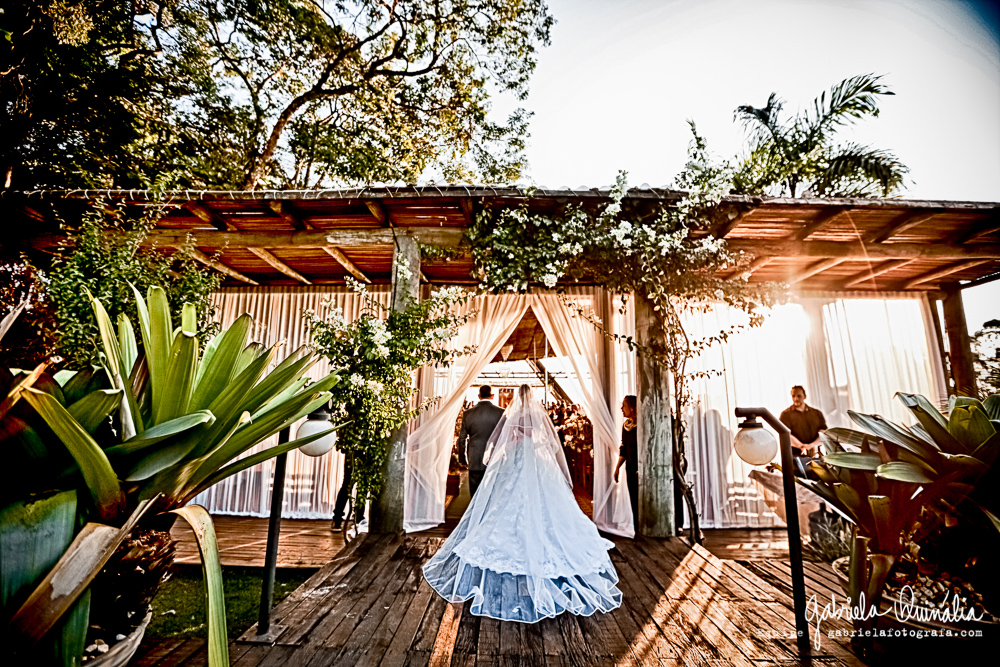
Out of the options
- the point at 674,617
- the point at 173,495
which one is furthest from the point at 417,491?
the point at 173,495

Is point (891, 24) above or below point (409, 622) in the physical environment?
above

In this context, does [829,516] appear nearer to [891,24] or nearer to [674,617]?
[674,617]

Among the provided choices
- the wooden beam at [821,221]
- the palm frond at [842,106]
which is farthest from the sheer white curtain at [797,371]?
the palm frond at [842,106]

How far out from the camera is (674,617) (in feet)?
9.73

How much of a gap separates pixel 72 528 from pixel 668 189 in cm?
494

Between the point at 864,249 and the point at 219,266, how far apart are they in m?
8.40

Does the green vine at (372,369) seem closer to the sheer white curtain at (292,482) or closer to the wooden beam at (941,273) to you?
the sheer white curtain at (292,482)

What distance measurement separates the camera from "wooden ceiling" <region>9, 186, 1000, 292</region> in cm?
433

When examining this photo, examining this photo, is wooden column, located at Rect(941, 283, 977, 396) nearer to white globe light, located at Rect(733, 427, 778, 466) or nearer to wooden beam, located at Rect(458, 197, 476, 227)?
white globe light, located at Rect(733, 427, 778, 466)

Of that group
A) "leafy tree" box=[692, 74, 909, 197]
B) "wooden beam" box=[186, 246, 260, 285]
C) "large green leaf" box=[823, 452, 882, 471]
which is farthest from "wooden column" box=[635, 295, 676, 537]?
"wooden beam" box=[186, 246, 260, 285]

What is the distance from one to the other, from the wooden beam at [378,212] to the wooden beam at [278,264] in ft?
5.67

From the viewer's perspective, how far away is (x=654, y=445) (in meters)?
Answer: 5.04

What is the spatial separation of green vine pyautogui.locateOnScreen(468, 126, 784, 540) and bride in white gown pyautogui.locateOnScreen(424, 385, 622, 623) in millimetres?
1856

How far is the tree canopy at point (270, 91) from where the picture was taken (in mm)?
6648
